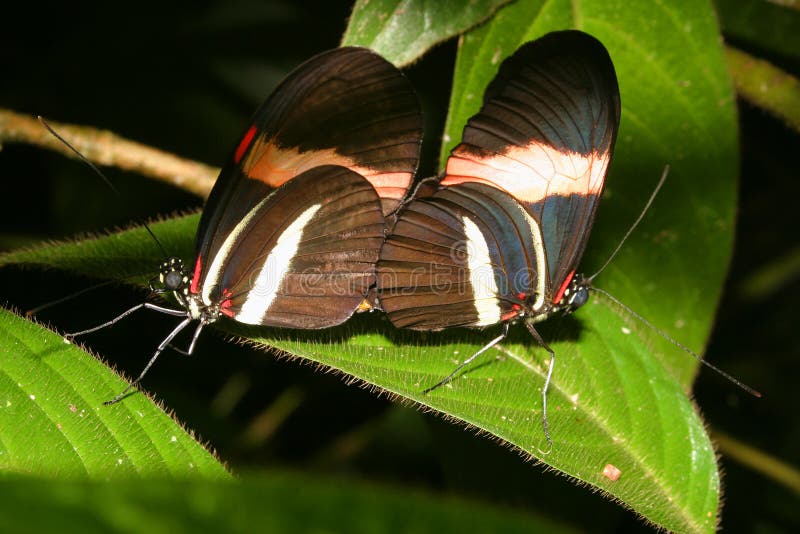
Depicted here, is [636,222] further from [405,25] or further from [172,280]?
[172,280]

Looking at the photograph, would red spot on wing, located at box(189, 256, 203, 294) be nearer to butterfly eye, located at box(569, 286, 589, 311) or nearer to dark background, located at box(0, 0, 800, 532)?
dark background, located at box(0, 0, 800, 532)

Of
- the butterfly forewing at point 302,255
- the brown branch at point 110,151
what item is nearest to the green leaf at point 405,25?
the butterfly forewing at point 302,255

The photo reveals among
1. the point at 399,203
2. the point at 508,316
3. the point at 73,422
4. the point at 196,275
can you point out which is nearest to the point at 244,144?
the point at 196,275

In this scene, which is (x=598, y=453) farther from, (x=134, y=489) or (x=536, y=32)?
(x=134, y=489)

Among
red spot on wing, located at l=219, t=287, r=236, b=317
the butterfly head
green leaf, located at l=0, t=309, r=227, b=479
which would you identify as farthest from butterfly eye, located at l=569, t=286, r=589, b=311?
green leaf, located at l=0, t=309, r=227, b=479

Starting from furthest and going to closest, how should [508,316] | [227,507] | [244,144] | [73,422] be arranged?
[508,316] → [244,144] → [73,422] → [227,507]

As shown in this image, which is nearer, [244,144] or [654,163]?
[244,144]

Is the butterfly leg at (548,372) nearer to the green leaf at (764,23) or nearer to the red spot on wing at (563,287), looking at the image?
the red spot on wing at (563,287)

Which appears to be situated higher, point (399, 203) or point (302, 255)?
point (399, 203)
